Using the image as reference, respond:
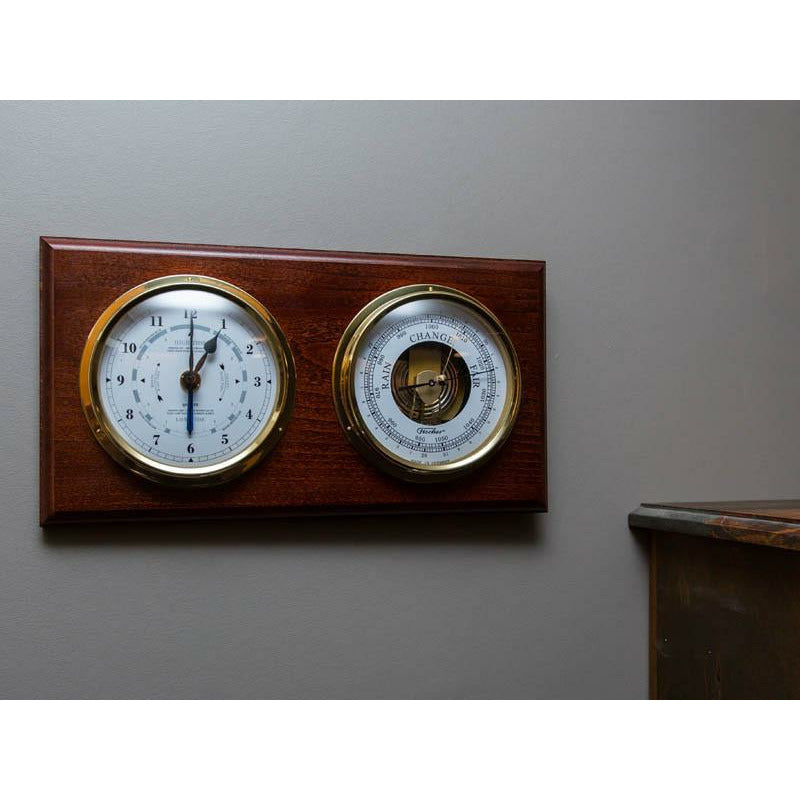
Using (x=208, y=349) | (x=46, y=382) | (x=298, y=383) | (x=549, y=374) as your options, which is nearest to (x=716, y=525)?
(x=549, y=374)

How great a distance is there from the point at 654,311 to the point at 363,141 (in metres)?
0.73

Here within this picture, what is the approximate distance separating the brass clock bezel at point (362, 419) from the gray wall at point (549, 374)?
12 centimetres

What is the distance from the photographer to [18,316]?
5.25ft

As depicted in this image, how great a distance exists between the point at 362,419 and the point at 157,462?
39cm

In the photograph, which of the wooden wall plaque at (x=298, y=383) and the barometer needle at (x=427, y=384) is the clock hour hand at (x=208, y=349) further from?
the barometer needle at (x=427, y=384)

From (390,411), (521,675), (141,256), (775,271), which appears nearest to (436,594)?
(521,675)

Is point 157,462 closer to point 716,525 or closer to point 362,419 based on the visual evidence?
point 362,419

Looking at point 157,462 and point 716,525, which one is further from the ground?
point 157,462

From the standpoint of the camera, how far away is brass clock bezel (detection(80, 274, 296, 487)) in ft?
5.16

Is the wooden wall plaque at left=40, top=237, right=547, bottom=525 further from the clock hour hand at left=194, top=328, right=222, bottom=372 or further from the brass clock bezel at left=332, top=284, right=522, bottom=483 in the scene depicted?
the clock hour hand at left=194, top=328, right=222, bottom=372

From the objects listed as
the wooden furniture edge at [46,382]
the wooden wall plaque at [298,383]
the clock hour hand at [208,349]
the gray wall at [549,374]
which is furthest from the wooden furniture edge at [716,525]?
the wooden furniture edge at [46,382]

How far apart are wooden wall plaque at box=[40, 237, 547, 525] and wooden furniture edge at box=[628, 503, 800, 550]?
230mm

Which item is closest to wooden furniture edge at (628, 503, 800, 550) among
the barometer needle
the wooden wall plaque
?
the wooden wall plaque

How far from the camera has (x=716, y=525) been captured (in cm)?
161
